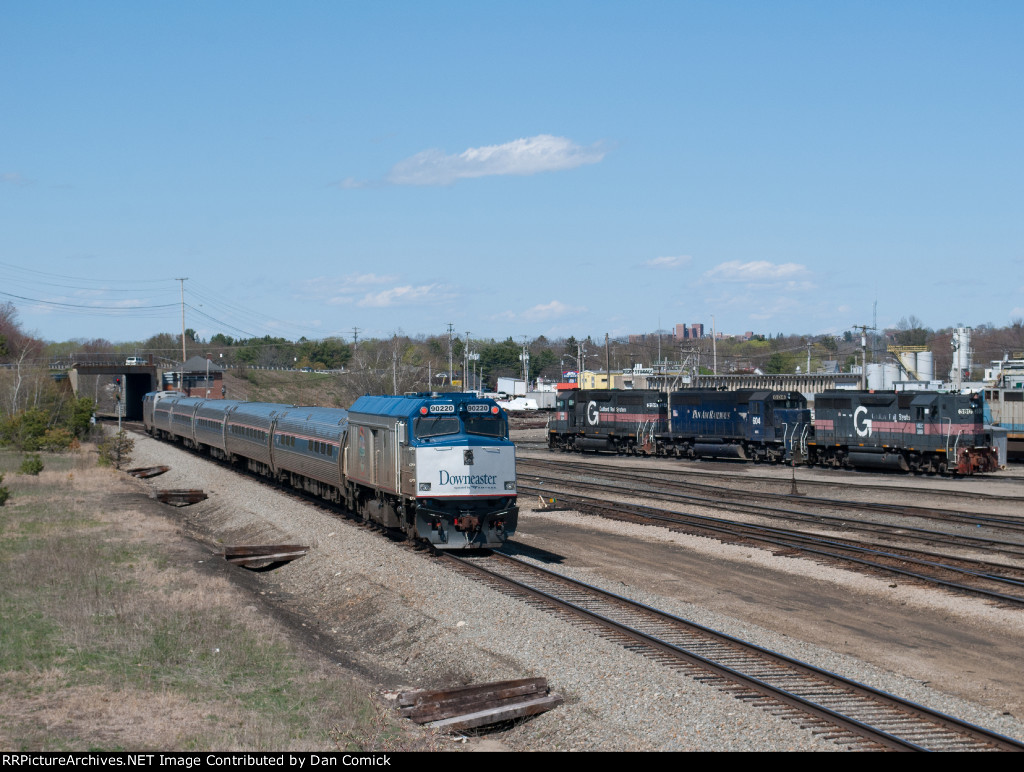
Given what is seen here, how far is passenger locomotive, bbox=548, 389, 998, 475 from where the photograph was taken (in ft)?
140

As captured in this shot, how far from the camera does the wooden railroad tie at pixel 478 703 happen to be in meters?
10.8

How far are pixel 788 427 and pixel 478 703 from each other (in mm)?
41111

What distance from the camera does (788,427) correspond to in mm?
49312

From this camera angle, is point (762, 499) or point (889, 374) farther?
point (889, 374)

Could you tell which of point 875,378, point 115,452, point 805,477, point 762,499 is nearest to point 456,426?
point 762,499

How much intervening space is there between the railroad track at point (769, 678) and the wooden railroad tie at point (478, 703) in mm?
→ 2301

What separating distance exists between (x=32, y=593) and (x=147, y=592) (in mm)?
2122

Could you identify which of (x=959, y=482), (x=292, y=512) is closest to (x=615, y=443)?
(x=959, y=482)

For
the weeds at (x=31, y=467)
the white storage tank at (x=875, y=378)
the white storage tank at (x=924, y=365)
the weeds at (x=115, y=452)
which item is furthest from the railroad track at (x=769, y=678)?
the white storage tank at (x=924, y=365)

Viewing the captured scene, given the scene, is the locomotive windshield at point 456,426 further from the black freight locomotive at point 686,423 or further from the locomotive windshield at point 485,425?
the black freight locomotive at point 686,423

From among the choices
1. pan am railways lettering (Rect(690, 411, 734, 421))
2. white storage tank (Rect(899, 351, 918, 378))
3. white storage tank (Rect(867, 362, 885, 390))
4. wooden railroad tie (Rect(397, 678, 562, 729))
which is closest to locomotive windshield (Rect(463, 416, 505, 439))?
wooden railroad tie (Rect(397, 678, 562, 729))

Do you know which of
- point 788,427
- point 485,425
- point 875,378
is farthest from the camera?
point 875,378

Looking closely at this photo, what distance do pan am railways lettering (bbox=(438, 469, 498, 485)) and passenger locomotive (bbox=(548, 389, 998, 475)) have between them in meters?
29.6

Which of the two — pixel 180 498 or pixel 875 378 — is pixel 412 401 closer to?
pixel 180 498
